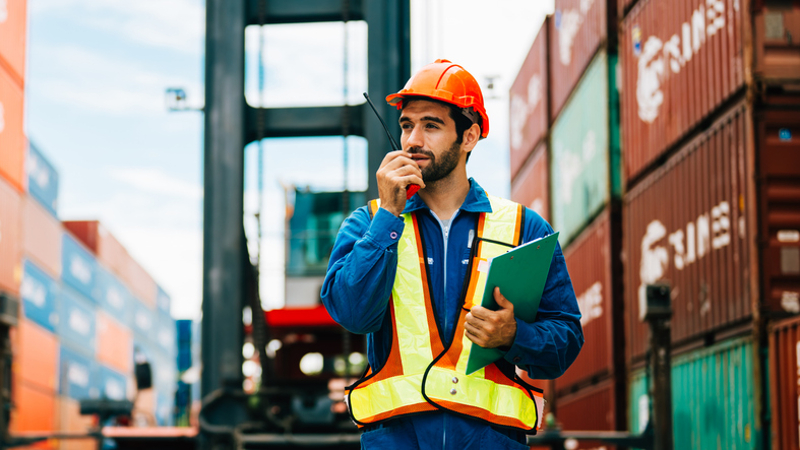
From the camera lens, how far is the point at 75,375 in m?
40.2

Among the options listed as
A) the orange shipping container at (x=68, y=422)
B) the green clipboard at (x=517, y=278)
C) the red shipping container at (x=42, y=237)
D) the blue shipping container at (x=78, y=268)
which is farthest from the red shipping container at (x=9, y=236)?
the green clipboard at (x=517, y=278)

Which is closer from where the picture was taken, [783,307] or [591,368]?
[783,307]

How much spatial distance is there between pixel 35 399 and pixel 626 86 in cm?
2743

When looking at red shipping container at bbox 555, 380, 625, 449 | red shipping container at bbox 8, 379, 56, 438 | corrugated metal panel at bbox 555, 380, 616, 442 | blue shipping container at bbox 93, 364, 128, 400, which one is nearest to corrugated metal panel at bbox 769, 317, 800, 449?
red shipping container at bbox 555, 380, 625, 449

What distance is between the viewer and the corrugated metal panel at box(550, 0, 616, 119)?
1598 cm

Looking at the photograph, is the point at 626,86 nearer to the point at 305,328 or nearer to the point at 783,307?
the point at 783,307

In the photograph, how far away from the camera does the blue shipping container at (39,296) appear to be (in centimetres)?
3328

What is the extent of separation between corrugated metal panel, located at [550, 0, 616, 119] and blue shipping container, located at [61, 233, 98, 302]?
84.1 ft

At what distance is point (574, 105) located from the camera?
1769 cm

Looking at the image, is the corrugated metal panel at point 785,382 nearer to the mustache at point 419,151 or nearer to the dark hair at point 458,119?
the dark hair at point 458,119

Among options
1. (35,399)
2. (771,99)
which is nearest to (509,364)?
(771,99)

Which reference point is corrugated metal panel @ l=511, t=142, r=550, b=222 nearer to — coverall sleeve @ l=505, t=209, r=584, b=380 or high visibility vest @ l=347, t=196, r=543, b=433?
coverall sleeve @ l=505, t=209, r=584, b=380

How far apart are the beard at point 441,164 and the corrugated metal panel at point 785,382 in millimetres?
6724

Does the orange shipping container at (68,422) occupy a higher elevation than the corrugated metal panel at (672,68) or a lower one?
lower
